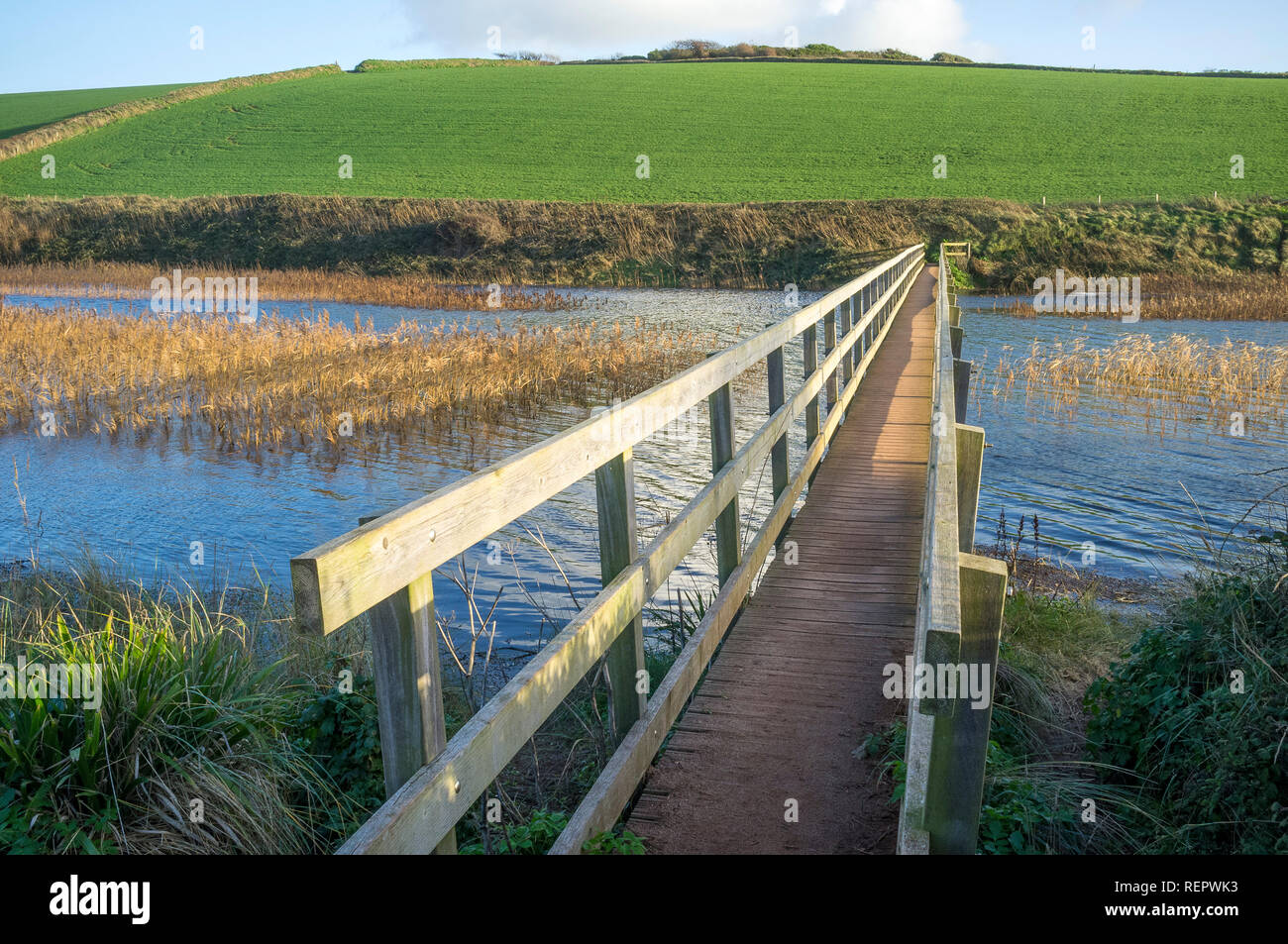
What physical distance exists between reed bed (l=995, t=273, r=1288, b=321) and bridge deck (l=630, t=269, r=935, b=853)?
82.1ft

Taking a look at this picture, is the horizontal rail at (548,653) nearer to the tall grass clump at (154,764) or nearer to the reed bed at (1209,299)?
the tall grass clump at (154,764)

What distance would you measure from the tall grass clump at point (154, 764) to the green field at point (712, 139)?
44.7 m

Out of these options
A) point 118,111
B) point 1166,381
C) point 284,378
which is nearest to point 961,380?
point 284,378

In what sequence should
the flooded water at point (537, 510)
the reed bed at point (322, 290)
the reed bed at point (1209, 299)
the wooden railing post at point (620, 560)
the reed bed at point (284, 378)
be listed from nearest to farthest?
the wooden railing post at point (620, 560) < the flooded water at point (537, 510) < the reed bed at point (284, 378) < the reed bed at point (1209, 299) < the reed bed at point (322, 290)

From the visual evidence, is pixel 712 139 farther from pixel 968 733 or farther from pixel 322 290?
pixel 968 733

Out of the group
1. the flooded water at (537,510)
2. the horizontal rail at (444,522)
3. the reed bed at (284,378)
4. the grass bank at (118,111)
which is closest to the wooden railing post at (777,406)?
the flooded water at (537,510)

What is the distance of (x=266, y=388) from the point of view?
45.3 ft

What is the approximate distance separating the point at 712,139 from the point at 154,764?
5798 centimetres

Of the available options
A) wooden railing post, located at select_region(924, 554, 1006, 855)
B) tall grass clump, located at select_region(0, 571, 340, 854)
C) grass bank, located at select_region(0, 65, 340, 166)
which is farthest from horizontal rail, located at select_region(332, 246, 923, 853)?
grass bank, located at select_region(0, 65, 340, 166)

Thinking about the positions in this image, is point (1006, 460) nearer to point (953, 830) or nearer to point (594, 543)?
point (594, 543)

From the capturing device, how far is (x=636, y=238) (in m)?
43.3

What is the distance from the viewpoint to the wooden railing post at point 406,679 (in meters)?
1.90
